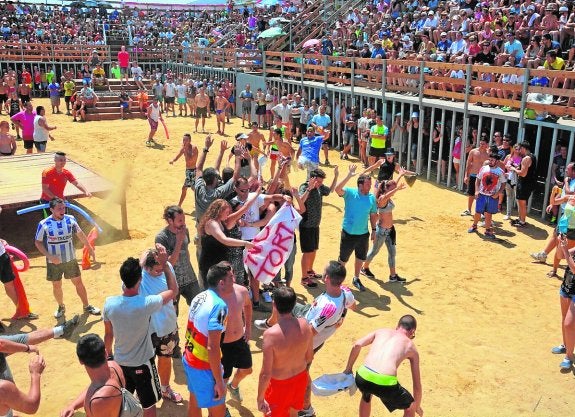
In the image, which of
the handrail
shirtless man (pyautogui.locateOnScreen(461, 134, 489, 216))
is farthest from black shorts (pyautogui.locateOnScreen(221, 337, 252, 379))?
the handrail

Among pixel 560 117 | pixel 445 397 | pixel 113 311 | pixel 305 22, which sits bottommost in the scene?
pixel 445 397

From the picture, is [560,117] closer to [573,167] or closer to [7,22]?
[573,167]

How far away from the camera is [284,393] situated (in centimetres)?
420

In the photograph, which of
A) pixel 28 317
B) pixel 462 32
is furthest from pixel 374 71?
pixel 28 317

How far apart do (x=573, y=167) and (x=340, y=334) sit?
4.70 metres

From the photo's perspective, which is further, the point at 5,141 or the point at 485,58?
the point at 485,58

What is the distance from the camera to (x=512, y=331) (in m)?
6.81

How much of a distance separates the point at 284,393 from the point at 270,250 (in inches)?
96.1

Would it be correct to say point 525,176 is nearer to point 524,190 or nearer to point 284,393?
point 524,190

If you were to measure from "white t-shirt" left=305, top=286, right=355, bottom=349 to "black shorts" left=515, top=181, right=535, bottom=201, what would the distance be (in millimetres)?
7059

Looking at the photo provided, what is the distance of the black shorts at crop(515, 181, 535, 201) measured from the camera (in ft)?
34.8

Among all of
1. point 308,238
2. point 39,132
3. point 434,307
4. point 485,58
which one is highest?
point 485,58

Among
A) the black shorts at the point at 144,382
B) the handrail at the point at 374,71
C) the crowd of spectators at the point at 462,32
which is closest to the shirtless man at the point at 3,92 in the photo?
the handrail at the point at 374,71

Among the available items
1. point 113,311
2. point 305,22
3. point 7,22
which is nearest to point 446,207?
point 113,311
